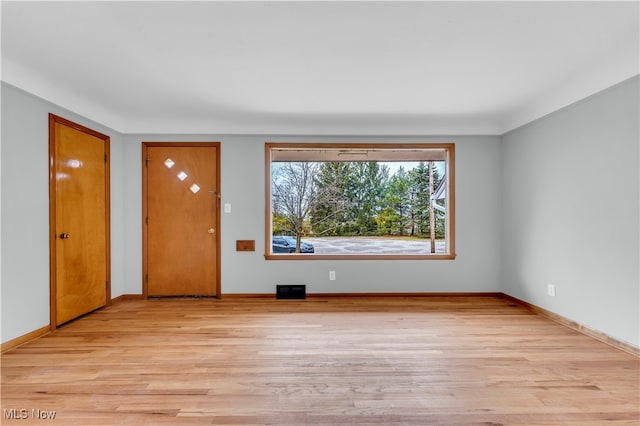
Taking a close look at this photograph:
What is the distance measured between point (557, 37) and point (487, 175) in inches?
88.4

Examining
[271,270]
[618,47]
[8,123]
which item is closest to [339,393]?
[271,270]

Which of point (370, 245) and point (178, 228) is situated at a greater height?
point (178, 228)

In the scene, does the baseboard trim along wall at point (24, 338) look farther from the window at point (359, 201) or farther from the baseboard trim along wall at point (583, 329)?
the baseboard trim along wall at point (583, 329)

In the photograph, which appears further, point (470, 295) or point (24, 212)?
point (470, 295)

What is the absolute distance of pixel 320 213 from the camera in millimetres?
4246

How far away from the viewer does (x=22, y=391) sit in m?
→ 1.93

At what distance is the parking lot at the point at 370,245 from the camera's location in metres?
4.20

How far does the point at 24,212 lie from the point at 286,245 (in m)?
2.69

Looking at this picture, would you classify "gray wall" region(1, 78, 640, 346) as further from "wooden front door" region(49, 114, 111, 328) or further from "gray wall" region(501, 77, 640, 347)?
"wooden front door" region(49, 114, 111, 328)

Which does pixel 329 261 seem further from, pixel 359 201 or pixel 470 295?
pixel 470 295

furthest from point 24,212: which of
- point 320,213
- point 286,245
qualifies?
point 320,213

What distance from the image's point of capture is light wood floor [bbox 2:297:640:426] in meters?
1.72

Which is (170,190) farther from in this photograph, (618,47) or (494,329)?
(618,47)

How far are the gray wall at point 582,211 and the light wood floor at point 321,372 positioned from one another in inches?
14.1
